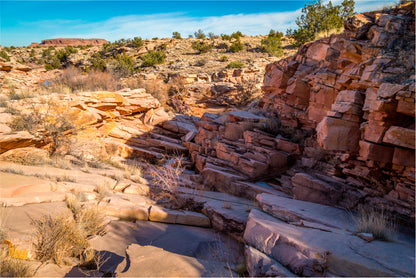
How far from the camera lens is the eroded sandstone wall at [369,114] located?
4543 mm

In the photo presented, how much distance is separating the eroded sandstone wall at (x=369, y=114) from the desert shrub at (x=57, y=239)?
17.4ft

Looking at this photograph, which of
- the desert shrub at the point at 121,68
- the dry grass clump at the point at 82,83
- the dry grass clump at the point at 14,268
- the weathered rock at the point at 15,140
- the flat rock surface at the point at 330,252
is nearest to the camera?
the dry grass clump at the point at 14,268

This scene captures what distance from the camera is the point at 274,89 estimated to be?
10.6m

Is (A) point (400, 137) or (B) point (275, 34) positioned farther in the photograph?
(B) point (275, 34)

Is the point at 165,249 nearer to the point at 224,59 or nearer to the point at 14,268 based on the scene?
the point at 14,268

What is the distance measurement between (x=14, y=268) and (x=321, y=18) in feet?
76.3

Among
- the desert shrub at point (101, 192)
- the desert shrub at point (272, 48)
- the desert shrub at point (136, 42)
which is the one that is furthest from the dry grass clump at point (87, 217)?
the desert shrub at point (136, 42)

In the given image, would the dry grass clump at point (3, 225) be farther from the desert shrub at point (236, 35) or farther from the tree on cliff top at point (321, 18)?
the desert shrub at point (236, 35)

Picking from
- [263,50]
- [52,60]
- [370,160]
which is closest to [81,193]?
[370,160]

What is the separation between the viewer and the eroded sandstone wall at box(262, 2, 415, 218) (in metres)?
4.54

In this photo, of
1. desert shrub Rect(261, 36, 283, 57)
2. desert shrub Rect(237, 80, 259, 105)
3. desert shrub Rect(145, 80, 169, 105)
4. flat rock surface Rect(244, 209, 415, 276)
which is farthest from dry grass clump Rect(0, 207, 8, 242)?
desert shrub Rect(261, 36, 283, 57)

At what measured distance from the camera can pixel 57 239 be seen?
11.3ft

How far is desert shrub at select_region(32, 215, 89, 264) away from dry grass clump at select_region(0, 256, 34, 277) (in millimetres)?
418

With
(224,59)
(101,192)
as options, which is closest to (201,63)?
(224,59)
